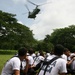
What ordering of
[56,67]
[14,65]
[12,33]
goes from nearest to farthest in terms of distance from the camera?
[56,67], [14,65], [12,33]

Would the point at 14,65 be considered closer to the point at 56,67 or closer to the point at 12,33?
the point at 56,67

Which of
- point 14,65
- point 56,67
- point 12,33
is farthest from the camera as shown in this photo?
point 12,33

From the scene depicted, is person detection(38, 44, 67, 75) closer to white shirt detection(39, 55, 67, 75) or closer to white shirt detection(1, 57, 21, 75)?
white shirt detection(39, 55, 67, 75)

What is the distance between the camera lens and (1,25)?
8275 cm

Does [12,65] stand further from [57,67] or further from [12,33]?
[12,33]

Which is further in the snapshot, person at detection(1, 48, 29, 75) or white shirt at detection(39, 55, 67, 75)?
person at detection(1, 48, 29, 75)

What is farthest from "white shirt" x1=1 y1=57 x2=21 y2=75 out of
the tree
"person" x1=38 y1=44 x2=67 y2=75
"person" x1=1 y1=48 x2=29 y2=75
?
the tree

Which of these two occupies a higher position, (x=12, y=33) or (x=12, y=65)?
(x=12, y=33)

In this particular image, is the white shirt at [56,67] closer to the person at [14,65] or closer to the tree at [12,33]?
the person at [14,65]

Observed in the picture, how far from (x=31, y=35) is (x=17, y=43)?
486 inches

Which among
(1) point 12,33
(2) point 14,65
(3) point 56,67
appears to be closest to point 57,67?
(3) point 56,67

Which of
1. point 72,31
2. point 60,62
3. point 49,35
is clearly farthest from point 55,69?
point 49,35

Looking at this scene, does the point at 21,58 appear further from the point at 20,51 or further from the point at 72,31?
the point at 72,31

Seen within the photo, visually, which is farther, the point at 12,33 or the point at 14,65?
the point at 12,33
